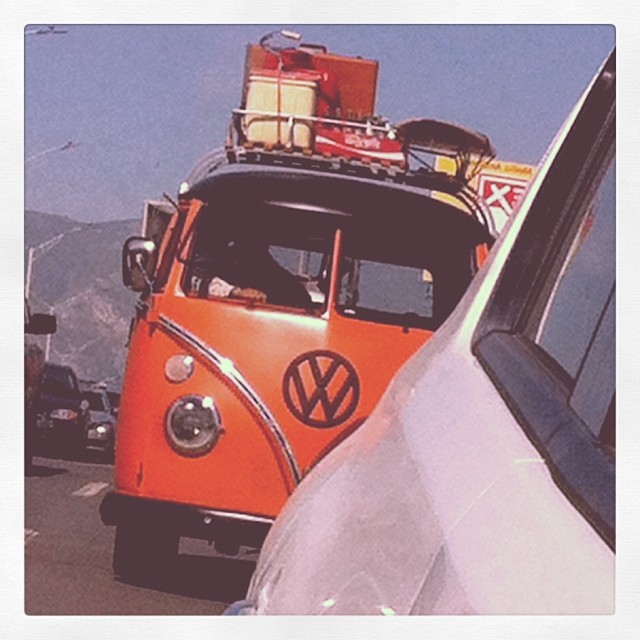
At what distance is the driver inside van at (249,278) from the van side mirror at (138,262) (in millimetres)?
180

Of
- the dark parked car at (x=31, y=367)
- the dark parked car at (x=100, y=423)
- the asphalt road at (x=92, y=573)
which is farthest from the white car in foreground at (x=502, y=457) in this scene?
the dark parked car at (x=100, y=423)

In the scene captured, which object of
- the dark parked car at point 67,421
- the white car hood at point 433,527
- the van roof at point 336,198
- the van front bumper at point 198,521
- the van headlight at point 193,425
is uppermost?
the white car hood at point 433,527

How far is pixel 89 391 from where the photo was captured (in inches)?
332

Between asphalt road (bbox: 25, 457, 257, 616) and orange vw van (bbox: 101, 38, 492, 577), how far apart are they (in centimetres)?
25

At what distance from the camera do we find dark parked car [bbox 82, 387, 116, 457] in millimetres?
8055

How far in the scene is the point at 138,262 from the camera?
680 centimetres

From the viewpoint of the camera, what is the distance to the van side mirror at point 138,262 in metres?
6.67

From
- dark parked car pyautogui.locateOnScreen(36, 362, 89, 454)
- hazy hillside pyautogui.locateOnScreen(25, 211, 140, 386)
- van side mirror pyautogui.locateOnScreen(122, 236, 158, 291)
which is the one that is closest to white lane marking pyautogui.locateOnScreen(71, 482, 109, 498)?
dark parked car pyautogui.locateOnScreen(36, 362, 89, 454)

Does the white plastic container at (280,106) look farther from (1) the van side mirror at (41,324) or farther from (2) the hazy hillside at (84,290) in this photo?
(1) the van side mirror at (41,324)

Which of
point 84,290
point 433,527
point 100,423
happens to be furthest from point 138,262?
point 433,527

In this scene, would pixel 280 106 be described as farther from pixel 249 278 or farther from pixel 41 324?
pixel 41 324

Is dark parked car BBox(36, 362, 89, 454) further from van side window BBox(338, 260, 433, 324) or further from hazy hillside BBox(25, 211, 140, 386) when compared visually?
van side window BBox(338, 260, 433, 324)
